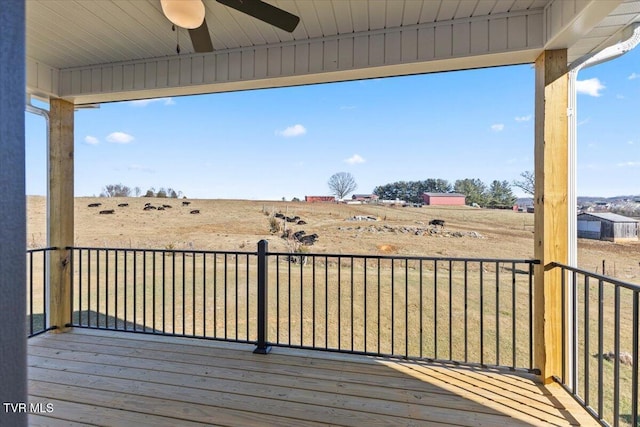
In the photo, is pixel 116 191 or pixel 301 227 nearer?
pixel 301 227

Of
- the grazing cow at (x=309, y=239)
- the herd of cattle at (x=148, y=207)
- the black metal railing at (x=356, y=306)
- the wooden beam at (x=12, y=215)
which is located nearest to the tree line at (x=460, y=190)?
the black metal railing at (x=356, y=306)

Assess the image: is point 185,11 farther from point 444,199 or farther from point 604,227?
point 444,199

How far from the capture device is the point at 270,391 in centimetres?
213

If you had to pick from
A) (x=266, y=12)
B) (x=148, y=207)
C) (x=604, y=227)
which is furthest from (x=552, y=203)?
(x=148, y=207)

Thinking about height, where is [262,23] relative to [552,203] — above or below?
above

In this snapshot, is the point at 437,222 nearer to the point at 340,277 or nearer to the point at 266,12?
the point at 340,277

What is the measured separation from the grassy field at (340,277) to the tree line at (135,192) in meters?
0.18

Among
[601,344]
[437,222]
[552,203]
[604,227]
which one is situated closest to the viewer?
[601,344]

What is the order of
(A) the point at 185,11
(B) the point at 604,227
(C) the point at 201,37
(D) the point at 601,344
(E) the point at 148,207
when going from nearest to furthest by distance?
(A) the point at 185,11 → (D) the point at 601,344 → (C) the point at 201,37 → (B) the point at 604,227 → (E) the point at 148,207

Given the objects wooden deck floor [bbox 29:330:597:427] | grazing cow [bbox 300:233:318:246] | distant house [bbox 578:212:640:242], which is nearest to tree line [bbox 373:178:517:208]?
distant house [bbox 578:212:640:242]

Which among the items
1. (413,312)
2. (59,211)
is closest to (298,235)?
(413,312)

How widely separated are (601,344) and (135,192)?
661cm

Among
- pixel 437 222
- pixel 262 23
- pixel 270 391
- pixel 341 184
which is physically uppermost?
pixel 262 23

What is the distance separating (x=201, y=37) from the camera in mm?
1999
